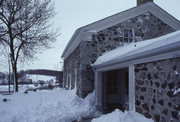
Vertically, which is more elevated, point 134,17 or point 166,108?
point 134,17

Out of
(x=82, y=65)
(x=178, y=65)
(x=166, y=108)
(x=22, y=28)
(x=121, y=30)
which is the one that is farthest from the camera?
(x=22, y=28)

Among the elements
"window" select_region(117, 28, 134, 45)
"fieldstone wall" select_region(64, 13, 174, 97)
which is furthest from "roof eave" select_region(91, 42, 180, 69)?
"window" select_region(117, 28, 134, 45)

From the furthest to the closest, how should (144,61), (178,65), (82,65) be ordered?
(82,65)
(144,61)
(178,65)

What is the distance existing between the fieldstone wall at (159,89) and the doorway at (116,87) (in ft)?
15.7

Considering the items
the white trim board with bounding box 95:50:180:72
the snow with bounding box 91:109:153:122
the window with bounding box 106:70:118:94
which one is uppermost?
the white trim board with bounding box 95:50:180:72

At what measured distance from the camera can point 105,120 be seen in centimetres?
633

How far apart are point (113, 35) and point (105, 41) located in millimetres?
639

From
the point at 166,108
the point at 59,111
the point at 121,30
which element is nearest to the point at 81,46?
the point at 121,30

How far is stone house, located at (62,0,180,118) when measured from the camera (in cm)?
1112

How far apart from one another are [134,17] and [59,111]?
24.1ft

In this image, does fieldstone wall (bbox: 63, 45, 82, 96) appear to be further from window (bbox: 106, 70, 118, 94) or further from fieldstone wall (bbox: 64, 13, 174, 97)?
window (bbox: 106, 70, 118, 94)

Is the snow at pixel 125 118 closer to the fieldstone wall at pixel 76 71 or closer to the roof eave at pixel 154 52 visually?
the roof eave at pixel 154 52

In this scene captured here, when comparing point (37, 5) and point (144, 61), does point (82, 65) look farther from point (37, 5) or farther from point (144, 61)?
point (37, 5)

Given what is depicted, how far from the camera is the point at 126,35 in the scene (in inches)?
478
